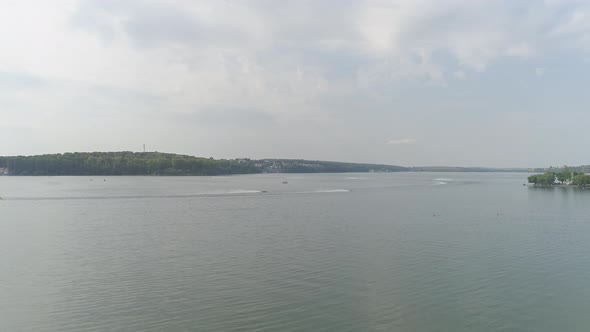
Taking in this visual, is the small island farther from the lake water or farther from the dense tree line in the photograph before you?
the dense tree line

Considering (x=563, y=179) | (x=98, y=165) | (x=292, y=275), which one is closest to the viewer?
(x=292, y=275)

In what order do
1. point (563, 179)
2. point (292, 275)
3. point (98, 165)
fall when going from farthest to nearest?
point (98, 165) < point (563, 179) < point (292, 275)

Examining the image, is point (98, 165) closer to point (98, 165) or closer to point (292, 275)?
point (98, 165)

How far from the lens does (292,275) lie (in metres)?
15.4

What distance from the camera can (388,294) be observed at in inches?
521

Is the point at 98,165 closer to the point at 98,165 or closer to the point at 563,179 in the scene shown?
the point at 98,165

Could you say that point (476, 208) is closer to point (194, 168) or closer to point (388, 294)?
point (388, 294)

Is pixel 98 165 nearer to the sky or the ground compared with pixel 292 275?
nearer to the sky

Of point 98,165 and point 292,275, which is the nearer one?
point 292,275

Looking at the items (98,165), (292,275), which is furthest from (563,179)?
(98,165)

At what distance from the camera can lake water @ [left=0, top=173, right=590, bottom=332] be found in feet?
36.9

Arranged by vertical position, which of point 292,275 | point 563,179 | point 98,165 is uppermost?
point 98,165

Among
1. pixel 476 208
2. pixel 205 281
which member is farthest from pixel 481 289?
pixel 476 208

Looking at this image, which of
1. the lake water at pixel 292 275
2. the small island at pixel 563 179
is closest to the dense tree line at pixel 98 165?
the small island at pixel 563 179
